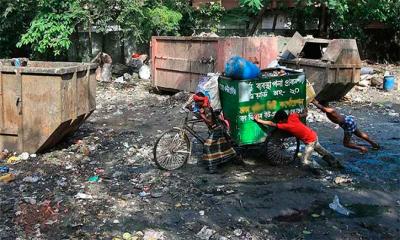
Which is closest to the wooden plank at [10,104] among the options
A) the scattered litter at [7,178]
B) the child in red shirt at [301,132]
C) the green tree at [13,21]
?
the scattered litter at [7,178]

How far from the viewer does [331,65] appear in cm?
994

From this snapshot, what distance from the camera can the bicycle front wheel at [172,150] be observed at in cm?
605

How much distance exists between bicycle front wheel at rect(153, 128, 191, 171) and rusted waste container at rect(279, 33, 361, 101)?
4853 millimetres

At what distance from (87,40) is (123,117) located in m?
6.13

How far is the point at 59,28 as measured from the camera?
12992mm

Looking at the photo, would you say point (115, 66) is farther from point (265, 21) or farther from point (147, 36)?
point (265, 21)

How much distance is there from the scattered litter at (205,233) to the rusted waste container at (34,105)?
285cm

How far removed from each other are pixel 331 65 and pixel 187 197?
18.8 ft

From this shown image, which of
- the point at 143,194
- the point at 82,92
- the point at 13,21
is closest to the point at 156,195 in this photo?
the point at 143,194

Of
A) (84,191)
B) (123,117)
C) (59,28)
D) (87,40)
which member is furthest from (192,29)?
(84,191)

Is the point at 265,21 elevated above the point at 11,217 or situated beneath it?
elevated above

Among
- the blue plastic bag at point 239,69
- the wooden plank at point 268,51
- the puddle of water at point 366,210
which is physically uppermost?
the wooden plank at point 268,51

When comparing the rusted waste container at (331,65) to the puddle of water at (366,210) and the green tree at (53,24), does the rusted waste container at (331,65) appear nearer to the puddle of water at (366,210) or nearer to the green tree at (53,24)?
the puddle of water at (366,210)

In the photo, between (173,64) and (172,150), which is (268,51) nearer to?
(173,64)
